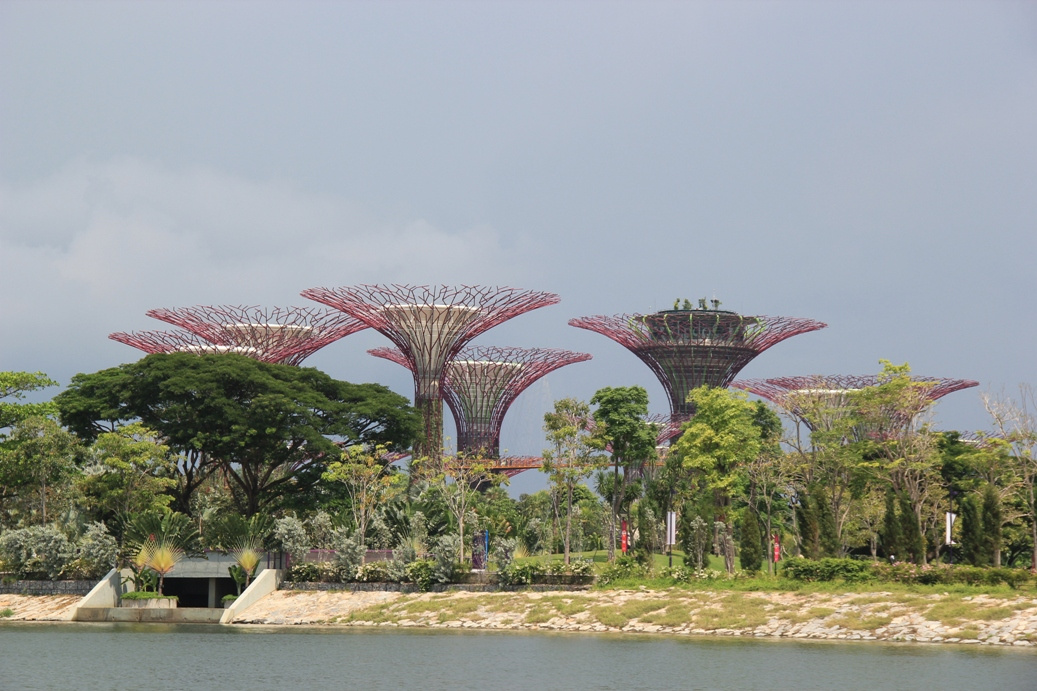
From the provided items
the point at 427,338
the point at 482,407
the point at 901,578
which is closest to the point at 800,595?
the point at 901,578

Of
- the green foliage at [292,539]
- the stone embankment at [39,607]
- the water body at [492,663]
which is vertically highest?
the green foliage at [292,539]

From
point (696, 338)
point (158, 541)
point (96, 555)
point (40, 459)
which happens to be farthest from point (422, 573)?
point (696, 338)

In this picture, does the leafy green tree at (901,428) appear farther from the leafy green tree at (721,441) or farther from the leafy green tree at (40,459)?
the leafy green tree at (40,459)

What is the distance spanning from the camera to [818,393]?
52.9 metres

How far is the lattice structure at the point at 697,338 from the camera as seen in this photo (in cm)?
6831

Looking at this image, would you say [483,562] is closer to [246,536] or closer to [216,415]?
[246,536]

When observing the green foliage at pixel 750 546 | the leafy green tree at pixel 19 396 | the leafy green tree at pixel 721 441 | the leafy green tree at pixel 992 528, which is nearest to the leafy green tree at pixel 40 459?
the leafy green tree at pixel 19 396

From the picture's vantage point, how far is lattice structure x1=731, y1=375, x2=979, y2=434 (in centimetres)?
4459

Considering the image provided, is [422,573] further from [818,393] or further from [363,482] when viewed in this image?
[818,393]

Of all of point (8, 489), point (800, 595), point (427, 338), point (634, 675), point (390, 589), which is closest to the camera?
point (634, 675)

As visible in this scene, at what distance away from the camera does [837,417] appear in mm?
44344

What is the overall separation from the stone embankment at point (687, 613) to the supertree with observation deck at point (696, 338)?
3426cm

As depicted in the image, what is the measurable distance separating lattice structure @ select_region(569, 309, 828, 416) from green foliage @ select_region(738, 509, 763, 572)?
31817 millimetres

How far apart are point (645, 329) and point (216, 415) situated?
1165 inches
